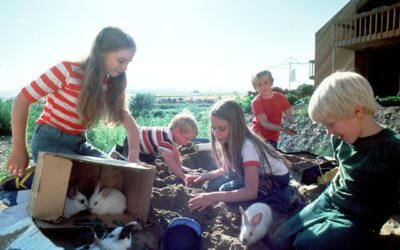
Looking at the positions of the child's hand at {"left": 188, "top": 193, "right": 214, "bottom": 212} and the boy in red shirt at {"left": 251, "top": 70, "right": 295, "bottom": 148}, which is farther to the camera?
the boy in red shirt at {"left": 251, "top": 70, "right": 295, "bottom": 148}

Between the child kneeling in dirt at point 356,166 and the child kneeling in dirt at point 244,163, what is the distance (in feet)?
→ 1.78

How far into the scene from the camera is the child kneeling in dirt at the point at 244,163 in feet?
8.04

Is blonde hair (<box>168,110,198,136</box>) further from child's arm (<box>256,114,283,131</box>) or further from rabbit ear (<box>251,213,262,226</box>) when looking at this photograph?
rabbit ear (<box>251,213,262,226</box>)

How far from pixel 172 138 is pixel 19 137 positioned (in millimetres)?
1561

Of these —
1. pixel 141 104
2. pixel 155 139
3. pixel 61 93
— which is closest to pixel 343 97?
pixel 61 93

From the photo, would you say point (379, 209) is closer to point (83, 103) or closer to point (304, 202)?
point (304, 202)

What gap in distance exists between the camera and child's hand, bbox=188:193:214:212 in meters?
2.45

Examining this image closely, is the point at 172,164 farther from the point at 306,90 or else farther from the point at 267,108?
the point at 306,90

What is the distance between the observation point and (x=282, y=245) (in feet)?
6.82

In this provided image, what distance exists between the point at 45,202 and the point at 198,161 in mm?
2399

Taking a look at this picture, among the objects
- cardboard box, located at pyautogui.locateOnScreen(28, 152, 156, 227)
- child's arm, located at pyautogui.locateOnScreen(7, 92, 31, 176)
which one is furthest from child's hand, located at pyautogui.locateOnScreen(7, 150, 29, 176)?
cardboard box, located at pyautogui.locateOnScreen(28, 152, 156, 227)

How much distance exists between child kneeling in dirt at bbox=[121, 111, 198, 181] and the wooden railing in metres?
8.08

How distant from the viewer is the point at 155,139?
3635 mm

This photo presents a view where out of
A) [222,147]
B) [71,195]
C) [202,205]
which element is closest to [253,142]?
[222,147]
